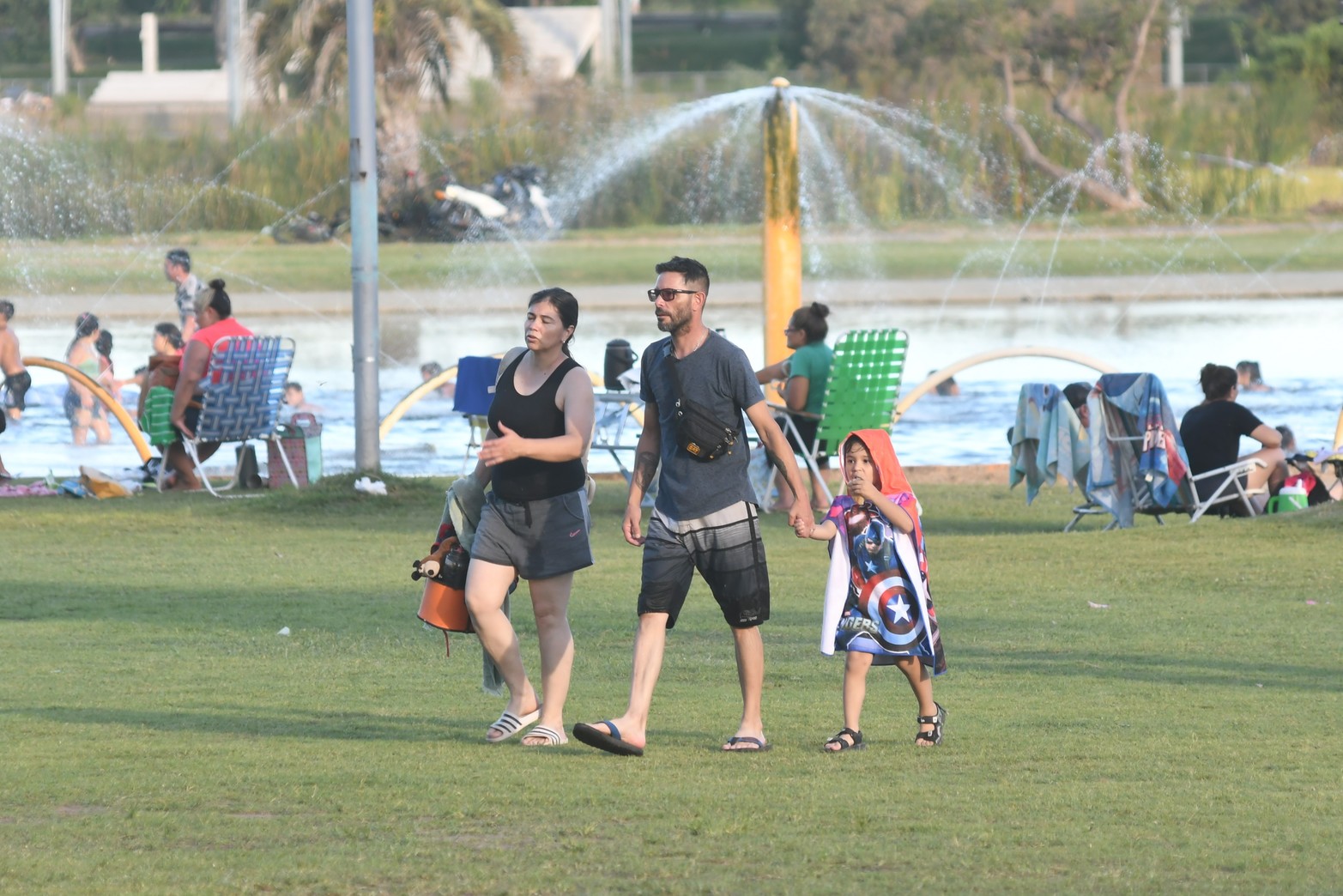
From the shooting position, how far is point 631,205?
42.8 metres

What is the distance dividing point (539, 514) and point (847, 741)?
47.7 inches

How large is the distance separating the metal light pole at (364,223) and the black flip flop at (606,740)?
26.0 ft

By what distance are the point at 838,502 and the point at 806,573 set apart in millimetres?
4562

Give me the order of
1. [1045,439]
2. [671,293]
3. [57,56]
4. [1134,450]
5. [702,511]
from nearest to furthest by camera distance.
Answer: [671,293]
[702,511]
[1134,450]
[1045,439]
[57,56]

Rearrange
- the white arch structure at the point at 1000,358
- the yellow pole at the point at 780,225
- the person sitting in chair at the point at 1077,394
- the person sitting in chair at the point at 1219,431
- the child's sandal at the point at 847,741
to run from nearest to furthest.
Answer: the child's sandal at the point at 847,741 < the person sitting in chair at the point at 1219,431 < the person sitting in chair at the point at 1077,394 < the white arch structure at the point at 1000,358 < the yellow pole at the point at 780,225

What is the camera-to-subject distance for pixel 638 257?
3719 cm

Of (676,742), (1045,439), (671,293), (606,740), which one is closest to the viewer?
(606,740)

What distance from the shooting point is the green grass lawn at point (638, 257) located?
1384 inches

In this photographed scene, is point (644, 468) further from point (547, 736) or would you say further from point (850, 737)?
point (850, 737)

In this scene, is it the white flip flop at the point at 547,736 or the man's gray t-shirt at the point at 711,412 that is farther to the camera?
the white flip flop at the point at 547,736

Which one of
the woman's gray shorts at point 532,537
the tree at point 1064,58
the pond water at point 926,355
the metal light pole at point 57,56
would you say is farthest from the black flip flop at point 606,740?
the metal light pole at point 57,56

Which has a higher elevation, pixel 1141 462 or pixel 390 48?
pixel 390 48

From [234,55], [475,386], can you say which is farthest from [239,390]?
[234,55]

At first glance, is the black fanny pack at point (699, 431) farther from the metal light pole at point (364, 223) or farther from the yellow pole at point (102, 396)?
the yellow pole at point (102, 396)
